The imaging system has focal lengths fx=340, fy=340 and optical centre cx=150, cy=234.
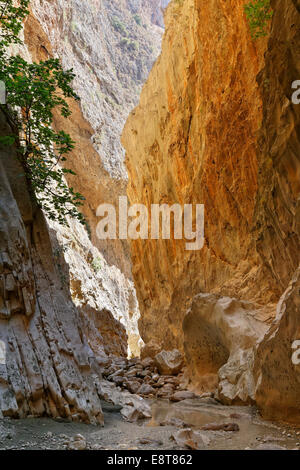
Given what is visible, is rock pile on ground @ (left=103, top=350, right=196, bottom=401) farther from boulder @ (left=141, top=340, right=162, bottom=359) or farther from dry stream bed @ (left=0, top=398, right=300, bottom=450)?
dry stream bed @ (left=0, top=398, right=300, bottom=450)

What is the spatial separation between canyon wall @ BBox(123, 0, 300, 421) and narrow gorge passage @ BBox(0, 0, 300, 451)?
53 mm

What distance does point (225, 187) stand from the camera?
41.7 feet

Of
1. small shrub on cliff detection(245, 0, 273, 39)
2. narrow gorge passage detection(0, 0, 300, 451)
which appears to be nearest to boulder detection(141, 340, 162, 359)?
narrow gorge passage detection(0, 0, 300, 451)

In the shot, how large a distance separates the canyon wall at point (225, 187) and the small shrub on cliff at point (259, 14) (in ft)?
4.00

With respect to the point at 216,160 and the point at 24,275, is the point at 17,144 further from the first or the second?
the point at 216,160

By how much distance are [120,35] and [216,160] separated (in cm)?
5226

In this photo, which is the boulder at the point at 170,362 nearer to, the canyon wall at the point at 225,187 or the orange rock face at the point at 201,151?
the canyon wall at the point at 225,187

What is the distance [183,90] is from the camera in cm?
1593

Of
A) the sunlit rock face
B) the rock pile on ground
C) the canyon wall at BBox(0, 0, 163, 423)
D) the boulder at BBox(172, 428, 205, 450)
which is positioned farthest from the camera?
the sunlit rock face

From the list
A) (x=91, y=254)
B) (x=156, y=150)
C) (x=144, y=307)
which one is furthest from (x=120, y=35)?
(x=144, y=307)

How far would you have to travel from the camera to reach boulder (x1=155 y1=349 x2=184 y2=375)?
13367 mm

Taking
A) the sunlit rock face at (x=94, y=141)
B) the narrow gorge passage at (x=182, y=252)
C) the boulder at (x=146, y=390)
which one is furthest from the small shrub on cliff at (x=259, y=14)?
the sunlit rock face at (x=94, y=141)

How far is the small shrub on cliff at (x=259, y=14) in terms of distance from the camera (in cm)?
862

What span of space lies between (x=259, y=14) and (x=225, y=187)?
217 inches
